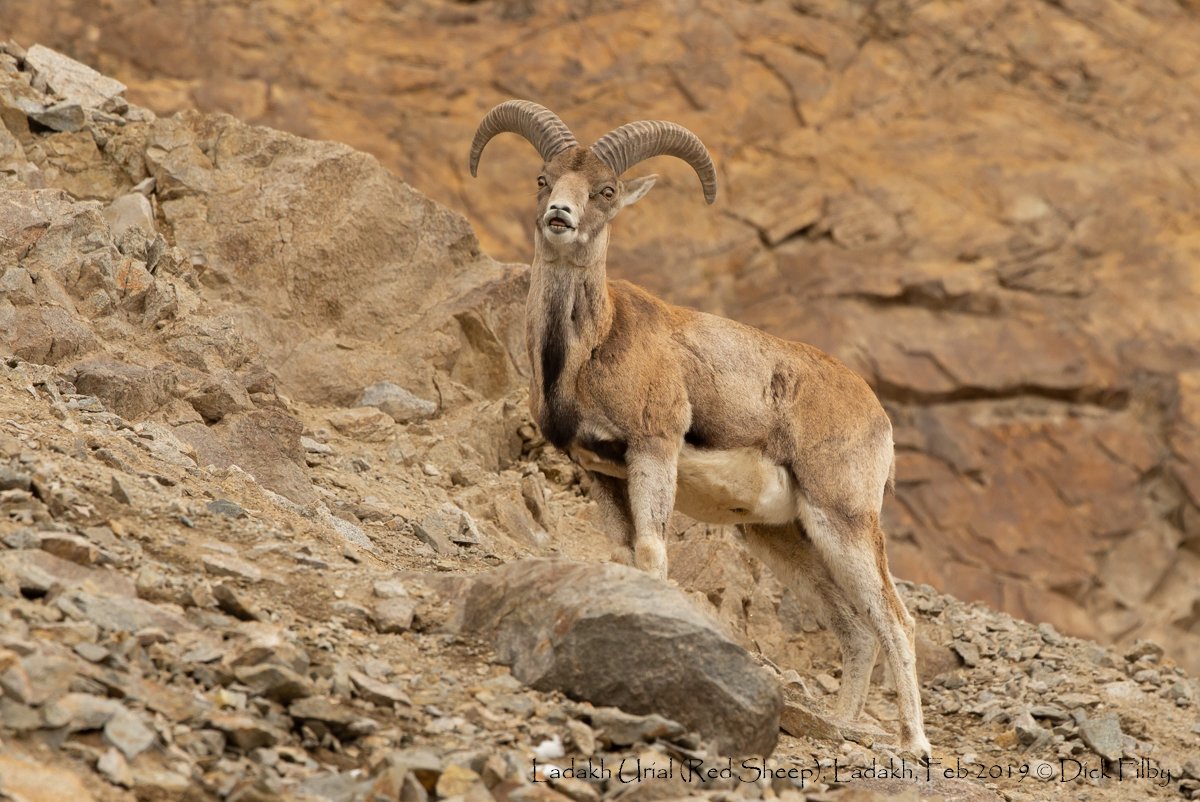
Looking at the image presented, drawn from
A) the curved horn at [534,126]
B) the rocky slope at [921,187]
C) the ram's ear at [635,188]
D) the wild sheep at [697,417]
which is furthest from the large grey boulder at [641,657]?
the rocky slope at [921,187]

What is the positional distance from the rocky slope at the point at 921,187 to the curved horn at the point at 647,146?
37.3 feet

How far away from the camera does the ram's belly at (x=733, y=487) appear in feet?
33.8

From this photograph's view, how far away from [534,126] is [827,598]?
4.10m

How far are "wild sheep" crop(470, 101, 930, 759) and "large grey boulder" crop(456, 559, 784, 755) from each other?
7.18ft

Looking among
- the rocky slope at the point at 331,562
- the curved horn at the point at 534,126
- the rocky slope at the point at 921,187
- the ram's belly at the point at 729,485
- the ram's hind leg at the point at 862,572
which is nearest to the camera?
the rocky slope at the point at 331,562

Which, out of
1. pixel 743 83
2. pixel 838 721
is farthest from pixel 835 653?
pixel 743 83

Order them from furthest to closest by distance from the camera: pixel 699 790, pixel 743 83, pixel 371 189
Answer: pixel 743 83
pixel 371 189
pixel 699 790

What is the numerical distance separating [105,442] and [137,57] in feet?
53.8

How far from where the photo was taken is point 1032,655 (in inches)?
512

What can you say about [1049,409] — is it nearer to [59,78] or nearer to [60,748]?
[59,78]

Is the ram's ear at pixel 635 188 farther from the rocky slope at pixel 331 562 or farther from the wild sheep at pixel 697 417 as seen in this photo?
the rocky slope at pixel 331 562

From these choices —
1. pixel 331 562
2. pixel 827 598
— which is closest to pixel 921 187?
pixel 827 598

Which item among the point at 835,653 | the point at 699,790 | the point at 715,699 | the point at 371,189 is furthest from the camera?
the point at 371,189

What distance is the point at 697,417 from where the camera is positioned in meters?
10.4
